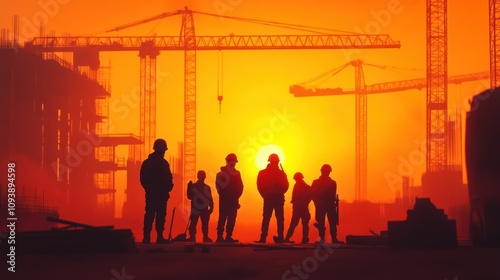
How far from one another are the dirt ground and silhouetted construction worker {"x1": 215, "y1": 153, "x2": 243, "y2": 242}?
A: 6529 millimetres

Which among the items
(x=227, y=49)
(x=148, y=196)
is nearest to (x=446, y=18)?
(x=227, y=49)

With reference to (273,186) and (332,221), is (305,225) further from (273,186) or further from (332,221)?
(273,186)

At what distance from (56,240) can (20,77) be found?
71.5 m

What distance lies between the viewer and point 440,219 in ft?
54.2

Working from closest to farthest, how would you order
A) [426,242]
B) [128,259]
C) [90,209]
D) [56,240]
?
1. [128,259]
2. [56,240]
3. [426,242]
4. [90,209]

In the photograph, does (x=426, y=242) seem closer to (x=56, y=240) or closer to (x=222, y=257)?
(x=222, y=257)

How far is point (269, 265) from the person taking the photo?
12.7 m

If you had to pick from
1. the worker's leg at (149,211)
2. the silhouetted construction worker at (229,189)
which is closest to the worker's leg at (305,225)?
the silhouetted construction worker at (229,189)

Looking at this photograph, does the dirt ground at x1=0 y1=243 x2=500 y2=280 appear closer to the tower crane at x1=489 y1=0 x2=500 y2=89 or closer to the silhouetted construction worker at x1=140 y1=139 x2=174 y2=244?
the silhouetted construction worker at x1=140 y1=139 x2=174 y2=244

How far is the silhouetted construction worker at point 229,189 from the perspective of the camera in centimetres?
2203

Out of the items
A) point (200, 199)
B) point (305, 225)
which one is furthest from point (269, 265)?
point (305, 225)

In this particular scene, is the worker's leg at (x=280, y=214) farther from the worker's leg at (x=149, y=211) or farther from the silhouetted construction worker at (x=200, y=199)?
the worker's leg at (x=149, y=211)

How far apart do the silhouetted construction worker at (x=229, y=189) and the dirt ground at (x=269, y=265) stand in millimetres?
6529

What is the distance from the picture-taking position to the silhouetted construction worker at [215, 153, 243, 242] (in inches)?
867
